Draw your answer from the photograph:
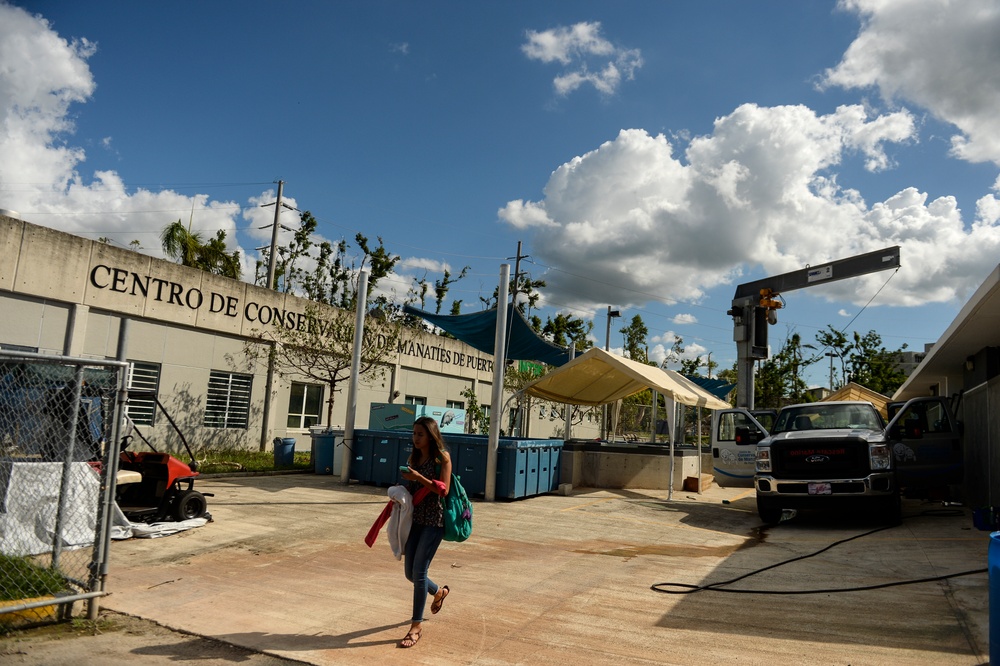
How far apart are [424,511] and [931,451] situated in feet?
39.6

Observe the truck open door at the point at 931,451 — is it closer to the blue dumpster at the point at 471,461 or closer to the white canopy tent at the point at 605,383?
the white canopy tent at the point at 605,383

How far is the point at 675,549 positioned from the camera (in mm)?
9242

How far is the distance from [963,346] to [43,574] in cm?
1507

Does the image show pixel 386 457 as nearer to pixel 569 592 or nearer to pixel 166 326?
pixel 166 326

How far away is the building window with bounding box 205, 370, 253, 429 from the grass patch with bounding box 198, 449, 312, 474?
882 millimetres

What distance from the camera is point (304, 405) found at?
78.9 feet

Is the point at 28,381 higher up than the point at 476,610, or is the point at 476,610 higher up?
the point at 28,381

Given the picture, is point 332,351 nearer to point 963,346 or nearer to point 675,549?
point 675,549

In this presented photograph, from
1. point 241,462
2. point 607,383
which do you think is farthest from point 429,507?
point 241,462

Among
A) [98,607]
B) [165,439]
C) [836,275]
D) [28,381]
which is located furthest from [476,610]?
[836,275]

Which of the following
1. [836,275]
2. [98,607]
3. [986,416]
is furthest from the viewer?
[836,275]

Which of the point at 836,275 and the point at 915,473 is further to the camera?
the point at 836,275

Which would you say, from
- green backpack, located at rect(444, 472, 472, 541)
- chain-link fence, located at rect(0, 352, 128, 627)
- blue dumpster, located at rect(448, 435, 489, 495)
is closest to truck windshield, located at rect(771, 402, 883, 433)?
blue dumpster, located at rect(448, 435, 489, 495)

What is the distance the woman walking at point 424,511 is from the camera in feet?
17.0
